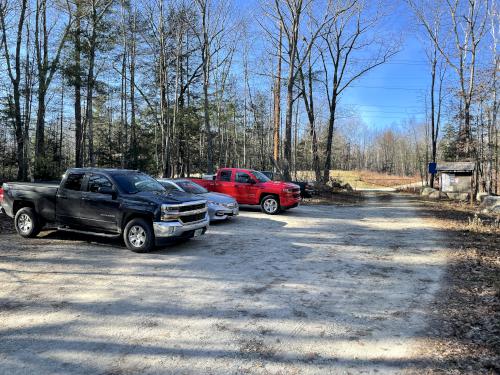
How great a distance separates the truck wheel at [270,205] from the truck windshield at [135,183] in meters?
6.65

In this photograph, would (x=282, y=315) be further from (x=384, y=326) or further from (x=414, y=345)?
(x=414, y=345)

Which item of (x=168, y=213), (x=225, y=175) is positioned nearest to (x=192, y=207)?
(x=168, y=213)

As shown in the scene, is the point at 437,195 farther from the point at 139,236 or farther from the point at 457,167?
the point at 139,236

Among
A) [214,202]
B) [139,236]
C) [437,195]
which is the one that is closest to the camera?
[139,236]

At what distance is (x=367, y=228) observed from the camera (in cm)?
1201

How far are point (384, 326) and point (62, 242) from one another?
7635mm

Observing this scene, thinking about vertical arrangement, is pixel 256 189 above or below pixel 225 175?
below

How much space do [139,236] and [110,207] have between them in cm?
97

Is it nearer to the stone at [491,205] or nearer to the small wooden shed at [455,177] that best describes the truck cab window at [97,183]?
the stone at [491,205]

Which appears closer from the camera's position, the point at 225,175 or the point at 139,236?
the point at 139,236

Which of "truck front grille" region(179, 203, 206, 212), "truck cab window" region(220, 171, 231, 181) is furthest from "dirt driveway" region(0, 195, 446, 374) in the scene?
"truck cab window" region(220, 171, 231, 181)

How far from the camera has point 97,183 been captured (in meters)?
8.34

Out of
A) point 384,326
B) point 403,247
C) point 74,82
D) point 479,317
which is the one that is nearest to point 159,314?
point 384,326

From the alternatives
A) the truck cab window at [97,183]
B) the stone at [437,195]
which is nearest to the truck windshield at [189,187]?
the truck cab window at [97,183]
